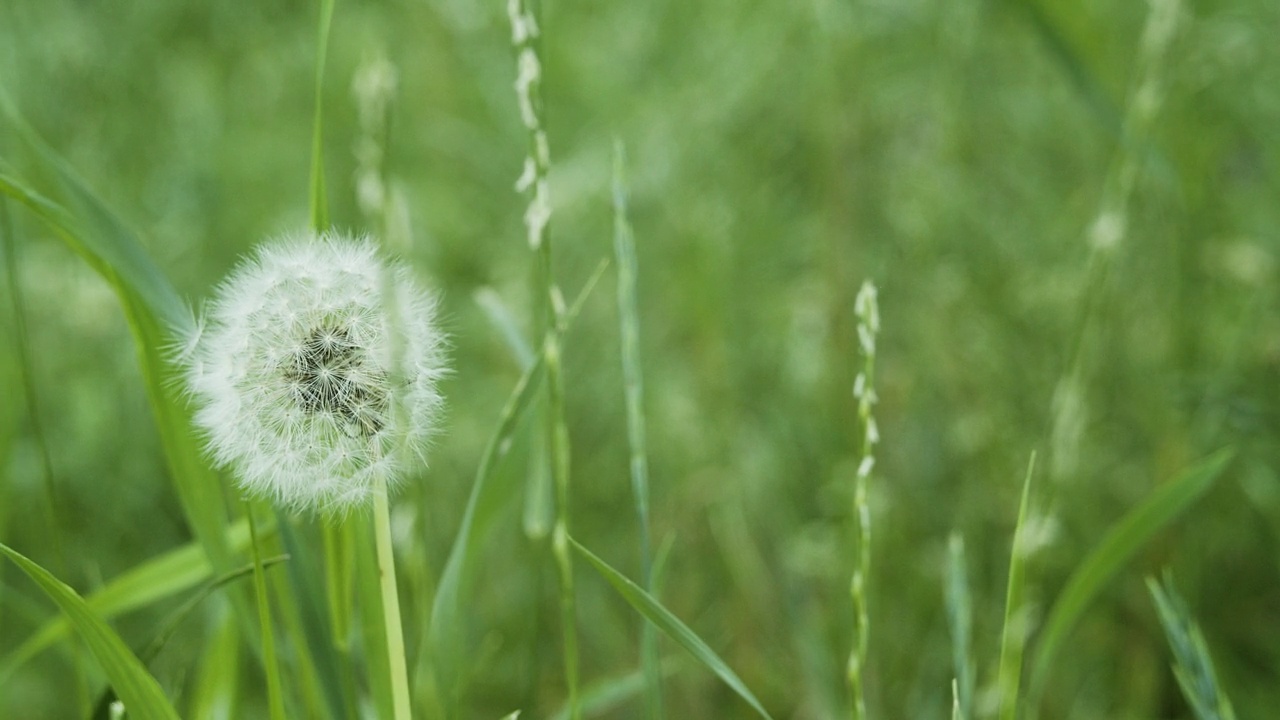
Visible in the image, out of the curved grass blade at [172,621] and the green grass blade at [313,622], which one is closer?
the curved grass blade at [172,621]

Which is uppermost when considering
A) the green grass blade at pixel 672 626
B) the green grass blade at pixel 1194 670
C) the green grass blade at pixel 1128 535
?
the green grass blade at pixel 672 626

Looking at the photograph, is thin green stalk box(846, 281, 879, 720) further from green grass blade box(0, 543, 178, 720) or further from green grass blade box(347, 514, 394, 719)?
green grass blade box(0, 543, 178, 720)

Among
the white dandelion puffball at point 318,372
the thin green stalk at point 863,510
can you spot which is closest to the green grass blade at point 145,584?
the white dandelion puffball at point 318,372

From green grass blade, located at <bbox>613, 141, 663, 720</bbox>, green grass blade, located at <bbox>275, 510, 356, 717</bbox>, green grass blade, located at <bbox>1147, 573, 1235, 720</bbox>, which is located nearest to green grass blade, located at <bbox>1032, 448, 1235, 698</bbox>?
green grass blade, located at <bbox>1147, 573, 1235, 720</bbox>

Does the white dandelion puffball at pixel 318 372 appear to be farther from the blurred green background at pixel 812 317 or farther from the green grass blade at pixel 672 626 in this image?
the blurred green background at pixel 812 317

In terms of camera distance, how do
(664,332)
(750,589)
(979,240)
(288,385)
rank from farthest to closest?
(664,332)
(979,240)
(750,589)
(288,385)

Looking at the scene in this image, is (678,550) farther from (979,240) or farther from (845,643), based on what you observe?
(979,240)

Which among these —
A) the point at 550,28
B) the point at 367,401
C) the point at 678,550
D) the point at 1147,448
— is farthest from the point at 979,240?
the point at 367,401
